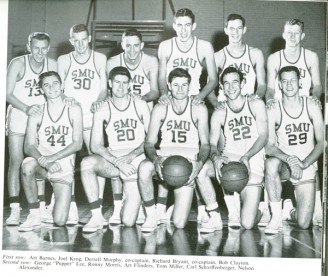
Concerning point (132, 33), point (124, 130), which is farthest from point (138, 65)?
point (124, 130)

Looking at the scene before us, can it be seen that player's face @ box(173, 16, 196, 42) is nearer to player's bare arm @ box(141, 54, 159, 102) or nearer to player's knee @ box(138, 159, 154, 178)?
player's bare arm @ box(141, 54, 159, 102)

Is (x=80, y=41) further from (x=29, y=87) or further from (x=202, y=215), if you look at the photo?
(x=202, y=215)

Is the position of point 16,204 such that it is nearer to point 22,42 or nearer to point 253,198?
point 22,42

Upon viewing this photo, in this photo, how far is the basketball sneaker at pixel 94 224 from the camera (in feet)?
9.65

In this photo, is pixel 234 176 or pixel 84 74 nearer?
pixel 234 176

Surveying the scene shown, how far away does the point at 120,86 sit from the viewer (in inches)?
119

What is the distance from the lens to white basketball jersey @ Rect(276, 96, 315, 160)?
2.95 m

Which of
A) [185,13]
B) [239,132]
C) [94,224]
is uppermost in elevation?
[185,13]

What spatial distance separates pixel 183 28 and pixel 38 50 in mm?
920

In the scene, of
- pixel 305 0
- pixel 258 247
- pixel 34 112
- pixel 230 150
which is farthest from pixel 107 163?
pixel 305 0

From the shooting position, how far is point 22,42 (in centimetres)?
302

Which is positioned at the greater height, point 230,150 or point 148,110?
point 148,110

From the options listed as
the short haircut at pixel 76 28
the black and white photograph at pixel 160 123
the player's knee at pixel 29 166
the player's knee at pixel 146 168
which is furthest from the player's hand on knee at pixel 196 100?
the player's knee at pixel 29 166

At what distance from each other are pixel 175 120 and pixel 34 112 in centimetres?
88
